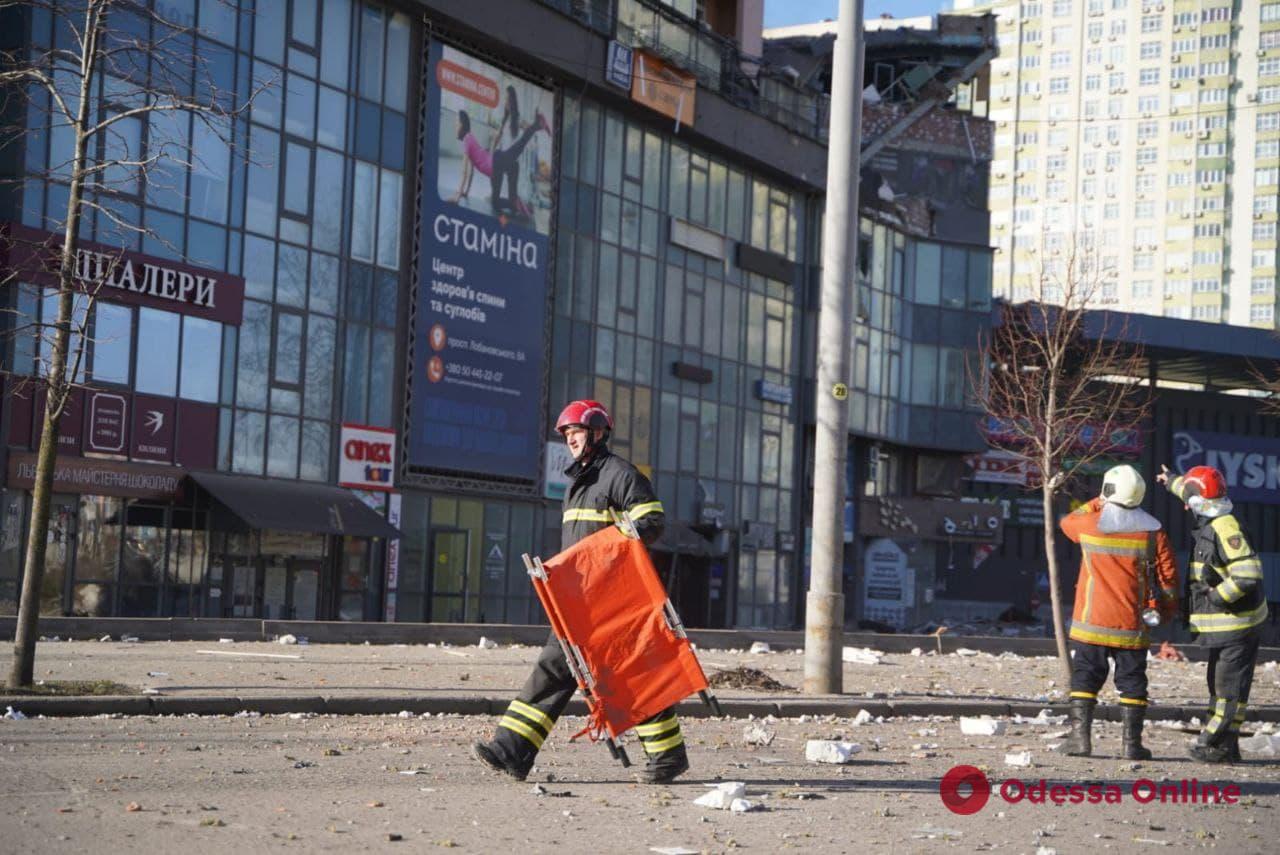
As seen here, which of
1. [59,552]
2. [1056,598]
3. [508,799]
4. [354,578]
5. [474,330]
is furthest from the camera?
[474,330]

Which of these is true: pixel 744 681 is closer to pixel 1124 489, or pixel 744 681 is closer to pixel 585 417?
pixel 1124 489

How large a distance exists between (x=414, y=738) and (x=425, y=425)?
2940cm

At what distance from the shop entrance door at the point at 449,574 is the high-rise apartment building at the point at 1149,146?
90.3 meters

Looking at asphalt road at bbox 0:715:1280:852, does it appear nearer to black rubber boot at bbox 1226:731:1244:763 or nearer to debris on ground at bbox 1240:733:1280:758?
black rubber boot at bbox 1226:731:1244:763

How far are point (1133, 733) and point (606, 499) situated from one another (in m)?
4.15

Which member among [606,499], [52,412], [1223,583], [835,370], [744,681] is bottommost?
[744,681]

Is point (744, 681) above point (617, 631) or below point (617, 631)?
below

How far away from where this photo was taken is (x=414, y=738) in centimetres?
1127

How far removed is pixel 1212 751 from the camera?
11328 millimetres

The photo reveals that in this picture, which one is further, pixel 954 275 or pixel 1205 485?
pixel 954 275

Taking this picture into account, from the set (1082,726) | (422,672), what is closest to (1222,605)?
(1082,726)

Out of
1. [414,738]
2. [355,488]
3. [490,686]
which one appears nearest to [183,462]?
[355,488]

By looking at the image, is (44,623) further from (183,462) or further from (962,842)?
(962,842)

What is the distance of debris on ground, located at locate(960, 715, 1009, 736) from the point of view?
13.3 m
